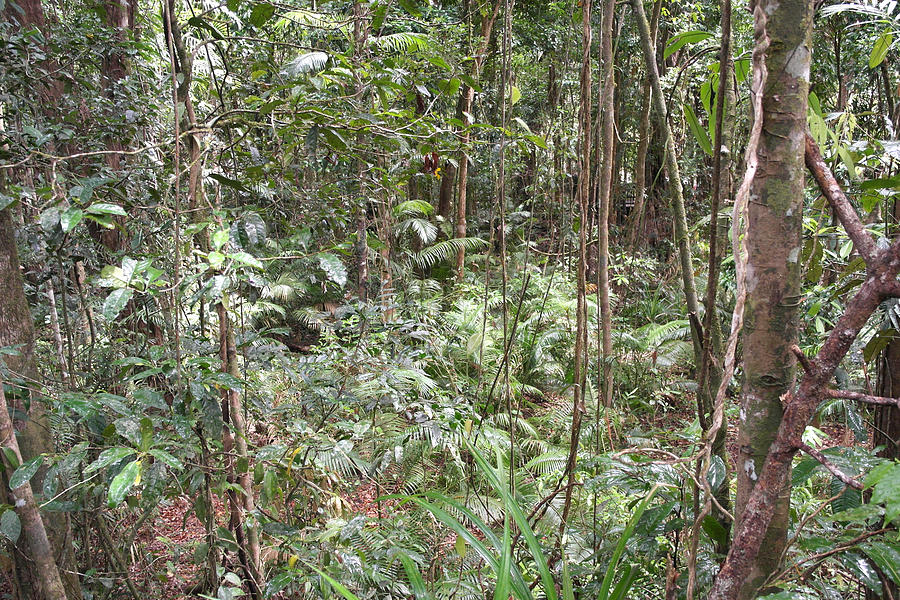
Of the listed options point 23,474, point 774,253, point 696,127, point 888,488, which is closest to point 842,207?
point 774,253

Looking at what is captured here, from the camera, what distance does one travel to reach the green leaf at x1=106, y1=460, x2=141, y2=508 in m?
1.03

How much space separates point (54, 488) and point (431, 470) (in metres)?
2.66

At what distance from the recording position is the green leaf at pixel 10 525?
4.18ft

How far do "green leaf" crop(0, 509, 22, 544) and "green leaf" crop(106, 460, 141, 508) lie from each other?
461mm

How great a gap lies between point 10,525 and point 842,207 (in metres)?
1.86

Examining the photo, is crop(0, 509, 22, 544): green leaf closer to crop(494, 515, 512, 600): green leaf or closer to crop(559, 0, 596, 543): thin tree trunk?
crop(494, 515, 512, 600): green leaf

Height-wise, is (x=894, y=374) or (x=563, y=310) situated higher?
(x=894, y=374)

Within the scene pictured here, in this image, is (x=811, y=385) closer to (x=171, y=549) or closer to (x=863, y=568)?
(x=863, y=568)

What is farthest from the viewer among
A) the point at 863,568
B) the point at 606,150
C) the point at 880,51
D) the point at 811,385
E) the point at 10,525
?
the point at 606,150

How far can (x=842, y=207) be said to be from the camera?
32.0 inches

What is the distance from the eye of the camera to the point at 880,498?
26.3 inches

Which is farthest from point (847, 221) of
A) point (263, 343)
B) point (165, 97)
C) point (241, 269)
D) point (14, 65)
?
point (165, 97)

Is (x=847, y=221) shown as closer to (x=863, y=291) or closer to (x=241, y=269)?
(x=863, y=291)

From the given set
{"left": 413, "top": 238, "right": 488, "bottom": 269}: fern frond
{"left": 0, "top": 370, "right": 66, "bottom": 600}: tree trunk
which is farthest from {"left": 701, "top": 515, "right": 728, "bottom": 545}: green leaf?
{"left": 413, "top": 238, "right": 488, "bottom": 269}: fern frond
